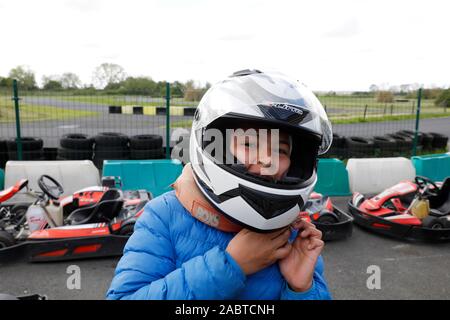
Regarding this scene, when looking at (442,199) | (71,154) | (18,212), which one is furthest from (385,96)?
(18,212)

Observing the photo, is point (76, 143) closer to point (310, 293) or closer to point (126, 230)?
point (126, 230)

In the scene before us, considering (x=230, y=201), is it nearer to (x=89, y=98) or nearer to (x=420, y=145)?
(x=89, y=98)

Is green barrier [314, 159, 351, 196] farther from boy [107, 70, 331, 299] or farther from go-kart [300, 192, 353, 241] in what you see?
boy [107, 70, 331, 299]

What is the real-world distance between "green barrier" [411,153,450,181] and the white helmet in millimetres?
6812

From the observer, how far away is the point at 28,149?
7.18m

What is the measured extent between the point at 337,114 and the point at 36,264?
31.0 ft

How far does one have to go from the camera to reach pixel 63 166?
19.7 feet

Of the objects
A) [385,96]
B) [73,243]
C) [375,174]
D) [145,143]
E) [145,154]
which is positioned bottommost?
[73,243]

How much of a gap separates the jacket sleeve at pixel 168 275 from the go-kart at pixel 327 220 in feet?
12.2

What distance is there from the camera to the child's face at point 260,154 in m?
1.16

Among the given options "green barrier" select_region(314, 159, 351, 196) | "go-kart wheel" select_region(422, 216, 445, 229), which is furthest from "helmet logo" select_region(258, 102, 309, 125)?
"green barrier" select_region(314, 159, 351, 196)

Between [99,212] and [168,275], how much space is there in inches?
143
